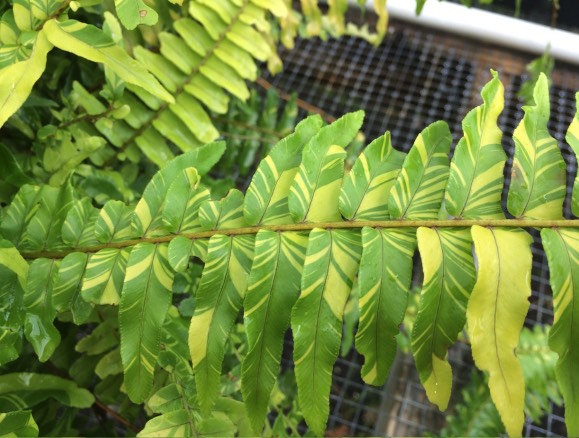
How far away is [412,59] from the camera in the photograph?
154 cm

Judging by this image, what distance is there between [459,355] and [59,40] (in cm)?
107

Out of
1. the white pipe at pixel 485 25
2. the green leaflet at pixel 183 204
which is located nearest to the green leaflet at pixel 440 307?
the green leaflet at pixel 183 204

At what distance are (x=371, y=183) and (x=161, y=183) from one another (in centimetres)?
21

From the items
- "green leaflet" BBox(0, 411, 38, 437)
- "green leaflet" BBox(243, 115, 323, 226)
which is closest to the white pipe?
"green leaflet" BBox(243, 115, 323, 226)

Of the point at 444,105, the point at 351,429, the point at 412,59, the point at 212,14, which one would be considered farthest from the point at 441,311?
the point at 412,59

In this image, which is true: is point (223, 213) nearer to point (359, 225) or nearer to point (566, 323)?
point (359, 225)

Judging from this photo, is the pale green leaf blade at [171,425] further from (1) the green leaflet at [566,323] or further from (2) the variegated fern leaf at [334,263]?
(1) the green leaflet at [566,323]

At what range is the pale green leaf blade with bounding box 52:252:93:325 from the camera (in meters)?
0.55

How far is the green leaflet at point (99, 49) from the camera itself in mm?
487

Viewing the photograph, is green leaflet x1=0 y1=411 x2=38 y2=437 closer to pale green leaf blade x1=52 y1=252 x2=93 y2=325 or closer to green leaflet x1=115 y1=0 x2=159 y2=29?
pale green leaf blade x1=52 y1=252 x2=93 y2=325

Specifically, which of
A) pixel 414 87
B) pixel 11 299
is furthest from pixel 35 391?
pixel 414 87

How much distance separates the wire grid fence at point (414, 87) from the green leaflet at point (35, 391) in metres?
0.67

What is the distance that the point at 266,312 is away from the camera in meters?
0.50

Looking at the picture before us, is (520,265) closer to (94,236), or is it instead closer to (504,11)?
(94,236)
